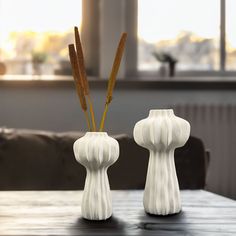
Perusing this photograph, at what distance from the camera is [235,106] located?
2.80 m

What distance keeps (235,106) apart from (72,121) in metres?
0.97

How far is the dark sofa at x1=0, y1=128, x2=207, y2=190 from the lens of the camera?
1.55 metres

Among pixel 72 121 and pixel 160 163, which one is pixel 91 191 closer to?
pixel 160 163

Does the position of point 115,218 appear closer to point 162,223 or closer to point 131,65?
point 162,223

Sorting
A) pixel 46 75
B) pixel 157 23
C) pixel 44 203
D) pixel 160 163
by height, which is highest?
pixel 157 23

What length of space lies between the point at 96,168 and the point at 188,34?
7.84 feet

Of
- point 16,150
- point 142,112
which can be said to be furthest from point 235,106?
point 16,150

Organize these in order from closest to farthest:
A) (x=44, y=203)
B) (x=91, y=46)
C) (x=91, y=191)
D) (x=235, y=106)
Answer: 1. (x=91, y=191)
2. (x=44, y=203)
3. (x=235, y=106)
4. (x=91, y=46)

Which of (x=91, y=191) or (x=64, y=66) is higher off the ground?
(x=64, y=66)

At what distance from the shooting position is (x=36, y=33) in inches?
123

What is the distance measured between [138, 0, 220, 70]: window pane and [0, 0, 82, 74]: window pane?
1.55 feet

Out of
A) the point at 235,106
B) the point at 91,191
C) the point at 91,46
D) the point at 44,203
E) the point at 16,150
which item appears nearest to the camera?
the point at 91,191

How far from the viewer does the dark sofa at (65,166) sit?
1.55 meters

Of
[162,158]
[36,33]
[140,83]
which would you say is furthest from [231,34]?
[162,158]
